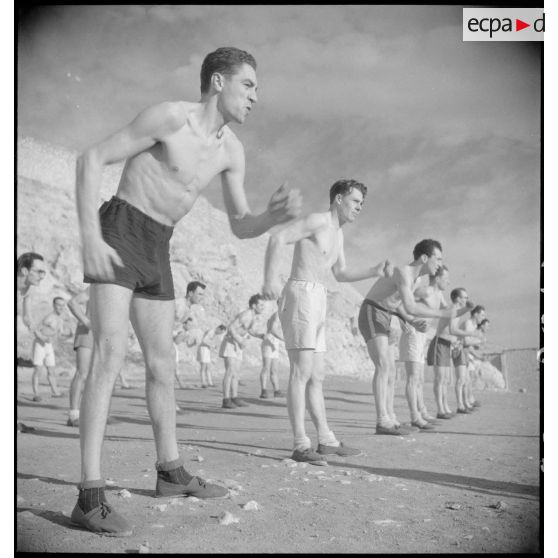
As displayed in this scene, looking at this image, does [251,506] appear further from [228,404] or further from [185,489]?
[228,404]

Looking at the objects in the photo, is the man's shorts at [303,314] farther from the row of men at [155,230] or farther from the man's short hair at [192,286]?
the man's short hair at [192,286]

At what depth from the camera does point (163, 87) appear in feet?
12.1

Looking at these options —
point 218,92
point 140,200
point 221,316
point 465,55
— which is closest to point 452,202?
point 465,55

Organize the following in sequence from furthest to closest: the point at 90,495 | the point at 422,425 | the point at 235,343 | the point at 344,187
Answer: the point at 235,343 < the point at 422,425 < the point at 344,187 < the point at 90,495

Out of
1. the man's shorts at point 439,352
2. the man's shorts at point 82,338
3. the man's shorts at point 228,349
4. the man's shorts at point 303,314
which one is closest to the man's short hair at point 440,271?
the man's shorts at point 303,314

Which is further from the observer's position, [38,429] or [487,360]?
[487,360]

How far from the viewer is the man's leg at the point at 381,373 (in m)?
4.28

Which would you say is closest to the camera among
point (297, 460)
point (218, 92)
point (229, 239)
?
point (218, 92)

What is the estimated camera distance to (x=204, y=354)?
5.92 meters

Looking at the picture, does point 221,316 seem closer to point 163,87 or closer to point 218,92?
point 163,87

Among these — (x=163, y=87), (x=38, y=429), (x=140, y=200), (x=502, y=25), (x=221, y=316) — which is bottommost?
(x=38, y=429)

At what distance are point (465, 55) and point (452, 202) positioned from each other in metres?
0.80

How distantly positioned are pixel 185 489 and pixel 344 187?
1.84 meters

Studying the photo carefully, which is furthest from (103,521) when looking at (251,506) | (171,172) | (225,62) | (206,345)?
(206,345)
